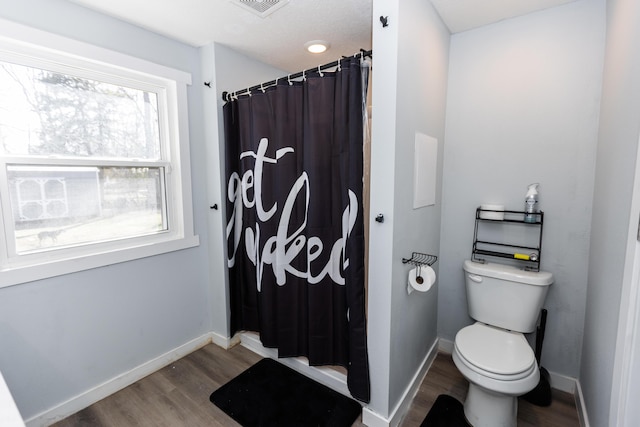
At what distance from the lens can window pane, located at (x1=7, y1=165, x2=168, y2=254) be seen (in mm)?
1536

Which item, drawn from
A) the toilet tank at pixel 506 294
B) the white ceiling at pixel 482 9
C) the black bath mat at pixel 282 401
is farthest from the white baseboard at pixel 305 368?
the white ceiling at pixel 482 9

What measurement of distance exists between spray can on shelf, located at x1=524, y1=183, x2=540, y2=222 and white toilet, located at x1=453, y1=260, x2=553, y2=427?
1.09 ft

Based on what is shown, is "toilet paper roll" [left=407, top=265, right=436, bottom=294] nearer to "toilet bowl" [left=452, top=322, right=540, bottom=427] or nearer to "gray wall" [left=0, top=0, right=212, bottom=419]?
"toilet bowl" [left=452, top=322, right=540, bottom=427]

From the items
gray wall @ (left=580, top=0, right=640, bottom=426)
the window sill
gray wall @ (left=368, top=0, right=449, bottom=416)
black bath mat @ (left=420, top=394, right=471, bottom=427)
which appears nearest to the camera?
gray wall @ (left=580, top=0, right=640, bottom=426)

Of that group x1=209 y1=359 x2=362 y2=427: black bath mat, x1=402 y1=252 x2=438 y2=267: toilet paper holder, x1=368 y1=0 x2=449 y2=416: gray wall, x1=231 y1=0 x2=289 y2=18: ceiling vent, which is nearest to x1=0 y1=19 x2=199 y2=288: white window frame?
x1=231 y1=0 x2=289 y2=18: ceiling vent

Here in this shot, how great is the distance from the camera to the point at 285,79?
5.84ft

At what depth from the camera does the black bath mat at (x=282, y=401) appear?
1609 millimetres

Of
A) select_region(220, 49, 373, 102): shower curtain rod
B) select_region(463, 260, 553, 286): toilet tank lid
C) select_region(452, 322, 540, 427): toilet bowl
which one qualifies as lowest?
select_region(452, 322, 540, 427): toilet bowl

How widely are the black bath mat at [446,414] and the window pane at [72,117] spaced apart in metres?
2.44

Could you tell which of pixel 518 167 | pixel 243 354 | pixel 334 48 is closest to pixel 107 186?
pixel 243 354

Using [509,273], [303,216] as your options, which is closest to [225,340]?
[303,216]

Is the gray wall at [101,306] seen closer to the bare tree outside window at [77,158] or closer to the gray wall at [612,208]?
the bare tree outside window at [77,158]

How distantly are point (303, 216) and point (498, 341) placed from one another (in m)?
Result: 1.33

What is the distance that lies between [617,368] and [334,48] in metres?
2.35
